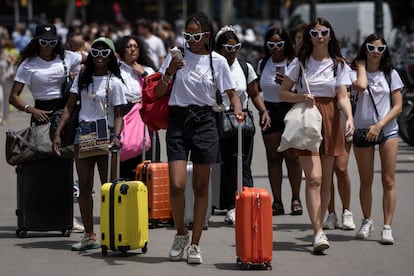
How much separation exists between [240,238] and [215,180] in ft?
9.41

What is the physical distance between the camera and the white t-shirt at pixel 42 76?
10.9 m

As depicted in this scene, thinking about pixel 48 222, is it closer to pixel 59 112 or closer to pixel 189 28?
pixel 59 112

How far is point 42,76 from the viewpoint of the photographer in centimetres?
1092

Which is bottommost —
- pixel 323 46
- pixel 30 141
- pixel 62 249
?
pixel 62 249

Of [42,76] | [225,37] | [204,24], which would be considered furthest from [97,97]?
[225,37]

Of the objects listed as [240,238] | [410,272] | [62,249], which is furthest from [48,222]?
[410,272]

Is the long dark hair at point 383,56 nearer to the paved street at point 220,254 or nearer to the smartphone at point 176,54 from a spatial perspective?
the paved street at point 220,254

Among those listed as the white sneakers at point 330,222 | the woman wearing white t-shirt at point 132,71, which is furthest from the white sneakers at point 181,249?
the woman wearing white t-shirt at point 132,71

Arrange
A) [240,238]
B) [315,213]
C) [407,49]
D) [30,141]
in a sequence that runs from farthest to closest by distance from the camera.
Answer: [407,49], [30,141], [315,213], [240,238]

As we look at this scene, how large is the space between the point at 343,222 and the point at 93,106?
2730mm

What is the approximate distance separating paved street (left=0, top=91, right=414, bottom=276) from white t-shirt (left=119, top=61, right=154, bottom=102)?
4.25 feet

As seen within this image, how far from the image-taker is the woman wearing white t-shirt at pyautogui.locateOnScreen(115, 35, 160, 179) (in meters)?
11.6

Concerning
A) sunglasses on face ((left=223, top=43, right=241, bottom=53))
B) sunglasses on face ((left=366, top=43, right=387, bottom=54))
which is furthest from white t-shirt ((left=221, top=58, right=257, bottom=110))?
sunglasses on face ((left=366, top=43, right=387, bottom=54))

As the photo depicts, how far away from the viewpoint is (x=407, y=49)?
23.2 metres
